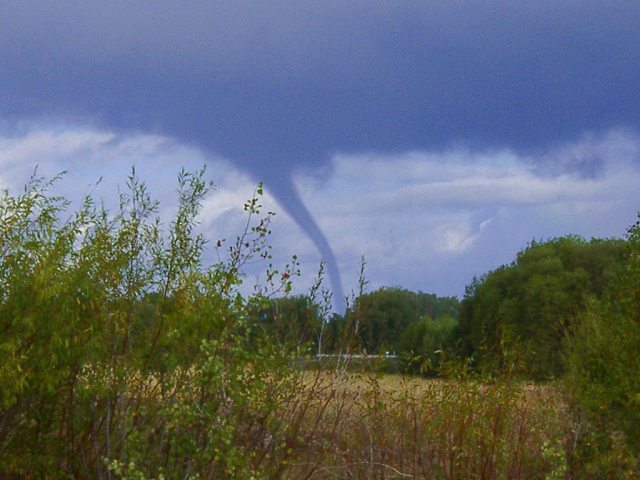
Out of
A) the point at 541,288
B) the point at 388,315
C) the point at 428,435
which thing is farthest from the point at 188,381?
the point at 388,315

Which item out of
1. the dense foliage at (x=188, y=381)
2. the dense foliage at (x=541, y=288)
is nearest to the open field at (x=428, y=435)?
the dense foliage at (x=188, y=381)

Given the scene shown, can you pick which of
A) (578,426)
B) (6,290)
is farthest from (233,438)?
(578,426)

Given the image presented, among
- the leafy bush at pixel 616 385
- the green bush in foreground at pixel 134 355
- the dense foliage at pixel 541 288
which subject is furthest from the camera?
the dense foliage at pixel 541 288

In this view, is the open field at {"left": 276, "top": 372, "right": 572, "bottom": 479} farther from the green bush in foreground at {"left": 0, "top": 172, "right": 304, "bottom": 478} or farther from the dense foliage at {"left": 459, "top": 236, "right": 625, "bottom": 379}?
the dense foliage at {"left": 459, "top": 236, "right": 625, "bottom": 379}

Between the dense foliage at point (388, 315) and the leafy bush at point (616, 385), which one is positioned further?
the leafy bush at point (616, 385)

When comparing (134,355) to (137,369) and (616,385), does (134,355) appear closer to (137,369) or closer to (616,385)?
(137,369)

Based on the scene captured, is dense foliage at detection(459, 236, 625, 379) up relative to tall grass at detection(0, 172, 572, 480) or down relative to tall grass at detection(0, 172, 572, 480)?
up

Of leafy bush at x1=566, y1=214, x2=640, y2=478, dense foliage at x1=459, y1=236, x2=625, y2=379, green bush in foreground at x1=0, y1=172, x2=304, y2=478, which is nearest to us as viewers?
green bush in foreground at x1=0, y1=172, x2=304, y2=478

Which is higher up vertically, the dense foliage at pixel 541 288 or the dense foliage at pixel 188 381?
the dense foliage at pixel 541 288

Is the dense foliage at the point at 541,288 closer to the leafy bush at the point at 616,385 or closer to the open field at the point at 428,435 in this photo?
the leafy bush at the point at 616,385

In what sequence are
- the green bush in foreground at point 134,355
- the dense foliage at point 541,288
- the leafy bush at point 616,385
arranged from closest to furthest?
the green bush in foreground at point 134,355, the leafy bush at point 616,385, the dense foliage at point 541,288

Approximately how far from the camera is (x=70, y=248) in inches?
272

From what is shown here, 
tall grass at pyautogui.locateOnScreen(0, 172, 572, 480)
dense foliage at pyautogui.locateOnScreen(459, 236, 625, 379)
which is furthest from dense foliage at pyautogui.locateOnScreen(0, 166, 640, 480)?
dense foliage at pyautogui.locateOnScreen(459, 236, 625, 379)

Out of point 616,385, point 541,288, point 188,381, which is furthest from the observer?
point 541,288
